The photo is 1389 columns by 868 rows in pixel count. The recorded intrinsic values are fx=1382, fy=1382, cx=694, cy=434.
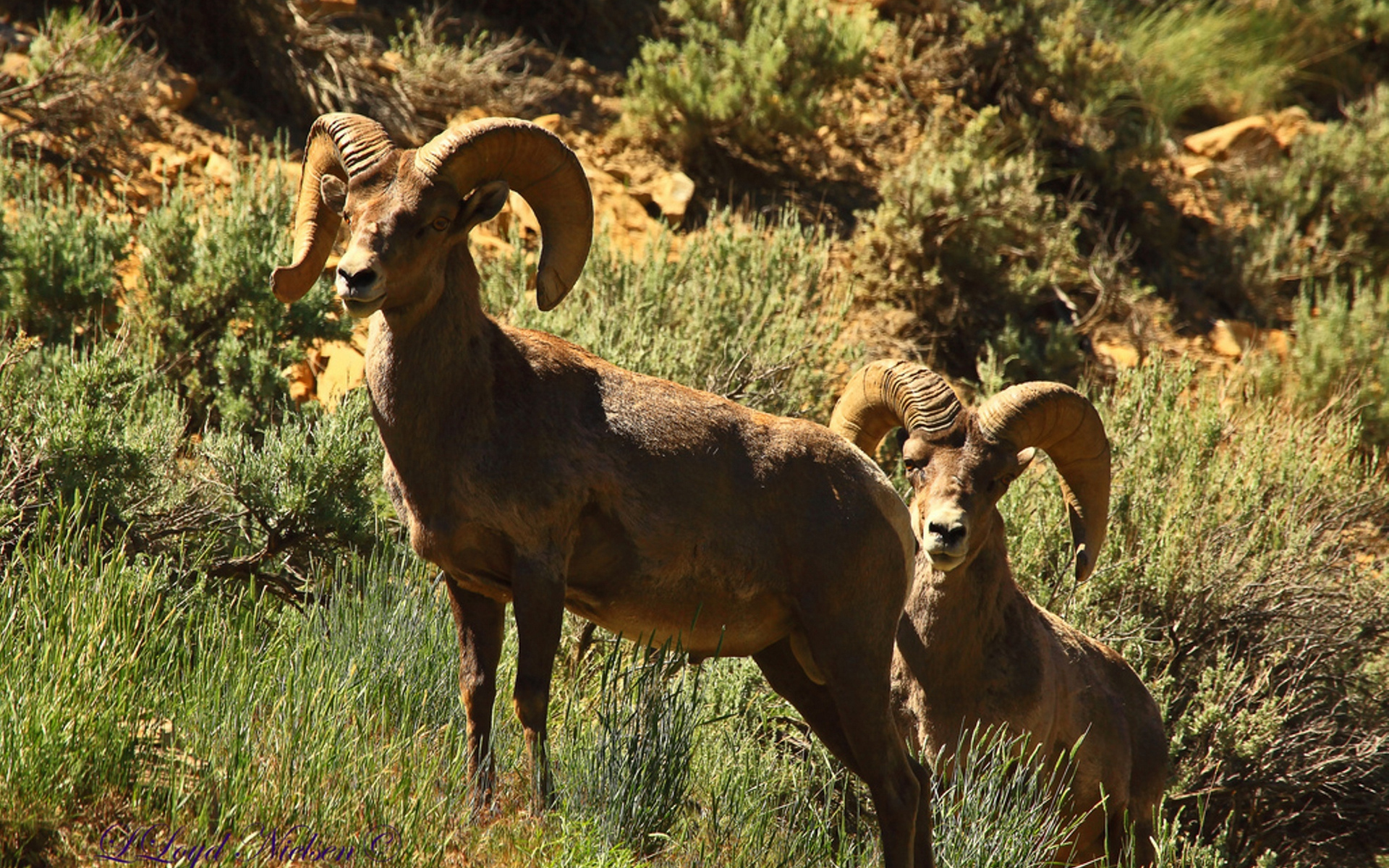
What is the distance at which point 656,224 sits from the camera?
11.4m

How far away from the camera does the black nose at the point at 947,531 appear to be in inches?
221

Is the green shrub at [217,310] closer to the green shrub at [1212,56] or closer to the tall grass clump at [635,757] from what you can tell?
the tall grass clump at [635,757]

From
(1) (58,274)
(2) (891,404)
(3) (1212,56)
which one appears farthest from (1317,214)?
(1) (58,274)

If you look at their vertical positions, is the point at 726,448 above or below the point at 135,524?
above

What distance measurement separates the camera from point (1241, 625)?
822 centimetres

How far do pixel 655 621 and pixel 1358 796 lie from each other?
5.45 m

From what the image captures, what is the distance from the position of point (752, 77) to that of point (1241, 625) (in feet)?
20.6

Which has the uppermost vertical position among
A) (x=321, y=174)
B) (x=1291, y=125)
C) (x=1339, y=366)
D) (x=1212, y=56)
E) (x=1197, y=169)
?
(x=1212, y=56)

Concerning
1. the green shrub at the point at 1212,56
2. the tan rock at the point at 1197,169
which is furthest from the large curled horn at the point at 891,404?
the green shrub at the point at 1212,56

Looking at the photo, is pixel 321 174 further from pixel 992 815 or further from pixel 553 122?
pixel 553 122

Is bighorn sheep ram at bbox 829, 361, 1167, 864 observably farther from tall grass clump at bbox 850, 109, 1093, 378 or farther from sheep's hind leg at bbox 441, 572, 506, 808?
tall grass clump at bbox 850, 109, 1093, 378

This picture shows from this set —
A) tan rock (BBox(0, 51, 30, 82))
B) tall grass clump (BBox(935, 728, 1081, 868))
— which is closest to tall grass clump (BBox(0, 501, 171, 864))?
tall grass clump (BBox(935, 728, 1081, 868))

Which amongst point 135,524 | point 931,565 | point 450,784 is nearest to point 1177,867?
point 931,565

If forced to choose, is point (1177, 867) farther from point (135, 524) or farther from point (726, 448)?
point (135, 524)
